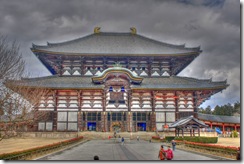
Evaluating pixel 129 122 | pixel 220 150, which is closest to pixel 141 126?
pixel 129 122

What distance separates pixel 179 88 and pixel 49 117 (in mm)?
17220

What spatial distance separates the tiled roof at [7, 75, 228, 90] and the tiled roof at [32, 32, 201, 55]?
3730 millimetres

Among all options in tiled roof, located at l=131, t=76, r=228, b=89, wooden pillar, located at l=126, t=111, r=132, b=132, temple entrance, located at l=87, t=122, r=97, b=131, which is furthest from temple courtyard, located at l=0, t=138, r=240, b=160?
tiled roof, located at l=131, t=76, r=228, b=89

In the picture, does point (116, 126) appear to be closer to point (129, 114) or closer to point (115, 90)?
point (129, 114)

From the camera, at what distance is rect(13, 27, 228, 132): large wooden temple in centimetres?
3662

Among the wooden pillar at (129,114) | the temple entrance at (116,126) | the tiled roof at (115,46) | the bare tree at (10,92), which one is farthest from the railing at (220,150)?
the tiled roof at (115,46)

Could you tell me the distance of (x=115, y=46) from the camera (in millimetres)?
42375

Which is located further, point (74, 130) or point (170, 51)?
point (170, 51)

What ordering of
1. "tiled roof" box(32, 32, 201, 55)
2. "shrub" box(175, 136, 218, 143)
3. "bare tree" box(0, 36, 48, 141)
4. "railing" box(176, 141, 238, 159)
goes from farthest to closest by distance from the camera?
"tiled roof" box(32, 32, 201, 55) < "shrub" box(175, 136, 218, 143) < "railing" box(176, 141, 238, 159) < "bare tree" box(0, 36, 48, 141)

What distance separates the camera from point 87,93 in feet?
125

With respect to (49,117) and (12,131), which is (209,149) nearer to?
(12,131)

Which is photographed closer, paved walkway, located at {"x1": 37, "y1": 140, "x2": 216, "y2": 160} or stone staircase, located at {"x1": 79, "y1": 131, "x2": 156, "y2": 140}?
paved walkway, located at {"x1": 37, "y1": 140, "x2": 216, "y2": 160}

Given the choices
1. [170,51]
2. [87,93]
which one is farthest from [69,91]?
[170,51]

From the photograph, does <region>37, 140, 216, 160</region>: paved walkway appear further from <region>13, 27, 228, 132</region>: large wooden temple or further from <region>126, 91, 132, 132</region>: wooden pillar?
<region>13, 27, 228, 132</region>: large wooden temple
